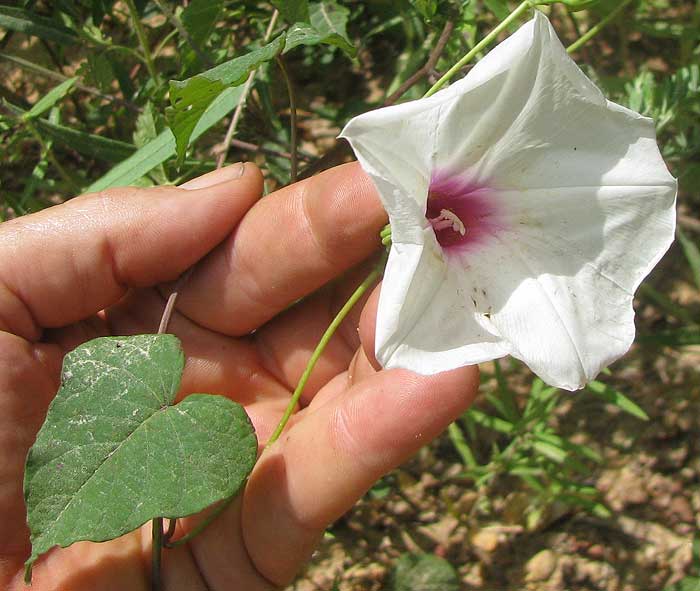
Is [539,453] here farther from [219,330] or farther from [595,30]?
[595,30]

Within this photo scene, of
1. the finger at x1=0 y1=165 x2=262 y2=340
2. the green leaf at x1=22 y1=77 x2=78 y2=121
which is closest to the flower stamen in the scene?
the finger at x1=0 y1=165 x2=262 y2=340

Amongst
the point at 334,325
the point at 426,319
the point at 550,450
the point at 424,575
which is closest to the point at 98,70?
the point at 334,325

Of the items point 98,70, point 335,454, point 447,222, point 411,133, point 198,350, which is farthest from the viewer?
point 98,70

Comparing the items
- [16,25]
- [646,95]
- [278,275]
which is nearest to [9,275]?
[278,275]

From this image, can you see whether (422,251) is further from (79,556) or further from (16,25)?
(16,25)

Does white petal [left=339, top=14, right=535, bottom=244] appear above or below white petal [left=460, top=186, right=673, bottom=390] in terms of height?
above

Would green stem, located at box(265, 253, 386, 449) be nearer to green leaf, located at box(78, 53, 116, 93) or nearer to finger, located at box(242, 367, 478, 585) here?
finger, located at box(242, 367, 478, 585)

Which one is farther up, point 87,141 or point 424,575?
point 87,141

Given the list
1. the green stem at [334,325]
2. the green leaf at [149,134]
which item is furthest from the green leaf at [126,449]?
the green leaf at [149,134]
